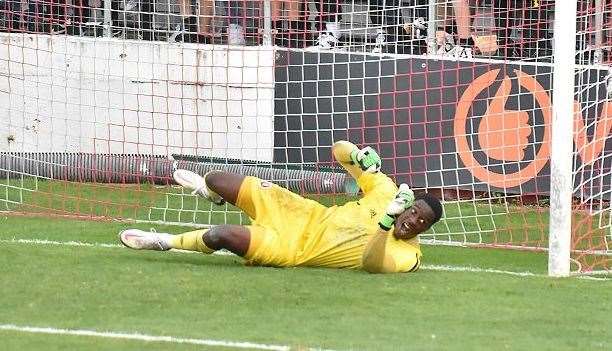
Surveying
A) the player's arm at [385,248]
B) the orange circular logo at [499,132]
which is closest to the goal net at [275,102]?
the orange circular logo at [499,132]

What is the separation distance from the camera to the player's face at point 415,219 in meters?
10.1

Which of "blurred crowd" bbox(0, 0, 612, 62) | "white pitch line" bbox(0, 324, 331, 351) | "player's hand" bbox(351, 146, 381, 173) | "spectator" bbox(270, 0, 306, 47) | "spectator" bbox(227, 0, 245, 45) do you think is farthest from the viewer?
"spectator" bbox(270, 0, 306, 47)

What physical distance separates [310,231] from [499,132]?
4.92 m

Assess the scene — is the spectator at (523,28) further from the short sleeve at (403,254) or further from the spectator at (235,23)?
the short sleeve at (403,254)

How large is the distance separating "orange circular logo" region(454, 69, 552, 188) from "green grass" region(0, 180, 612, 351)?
2.76m

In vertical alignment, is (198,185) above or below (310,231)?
above

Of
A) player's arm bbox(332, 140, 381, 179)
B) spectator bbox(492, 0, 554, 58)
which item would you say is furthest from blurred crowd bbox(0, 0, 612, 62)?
player's arm bbox(332, 140, 381, 179)

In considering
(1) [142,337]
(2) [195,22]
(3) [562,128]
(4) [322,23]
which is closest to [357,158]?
(3) [562,128]

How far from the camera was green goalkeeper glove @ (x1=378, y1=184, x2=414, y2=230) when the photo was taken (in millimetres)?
9633

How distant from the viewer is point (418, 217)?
33.3ft

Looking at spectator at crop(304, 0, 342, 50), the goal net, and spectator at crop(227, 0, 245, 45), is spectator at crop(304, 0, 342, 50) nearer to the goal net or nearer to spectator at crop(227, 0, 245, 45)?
the goal net

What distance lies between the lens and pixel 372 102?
15258 mm

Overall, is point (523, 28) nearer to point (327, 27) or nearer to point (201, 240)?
point (327, 27)

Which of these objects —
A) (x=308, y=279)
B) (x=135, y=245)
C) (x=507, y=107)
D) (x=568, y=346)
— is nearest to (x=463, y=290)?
(x=308, y=279)
